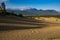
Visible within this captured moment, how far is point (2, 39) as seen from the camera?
50.1 feet

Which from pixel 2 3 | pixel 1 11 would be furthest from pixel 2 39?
pixel 2 3

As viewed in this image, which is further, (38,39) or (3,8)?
(3,8)

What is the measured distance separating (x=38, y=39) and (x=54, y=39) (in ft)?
4.17

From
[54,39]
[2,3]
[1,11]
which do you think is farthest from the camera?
[2,3]

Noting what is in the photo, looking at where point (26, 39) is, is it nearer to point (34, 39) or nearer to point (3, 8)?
point (34, 39)

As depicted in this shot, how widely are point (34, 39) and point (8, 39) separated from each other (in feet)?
6.86

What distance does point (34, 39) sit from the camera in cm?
1553

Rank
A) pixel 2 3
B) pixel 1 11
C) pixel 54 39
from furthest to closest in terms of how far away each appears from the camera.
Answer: pixel 2 3
pixel 1 11
pixel 54 39

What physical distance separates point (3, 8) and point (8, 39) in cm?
4162

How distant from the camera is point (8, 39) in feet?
50.2

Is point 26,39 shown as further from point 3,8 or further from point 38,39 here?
point 3,8

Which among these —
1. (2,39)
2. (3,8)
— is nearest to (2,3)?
(3,8)

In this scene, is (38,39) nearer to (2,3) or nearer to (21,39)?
(21,39)

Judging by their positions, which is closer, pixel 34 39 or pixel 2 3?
pixel 34 39
